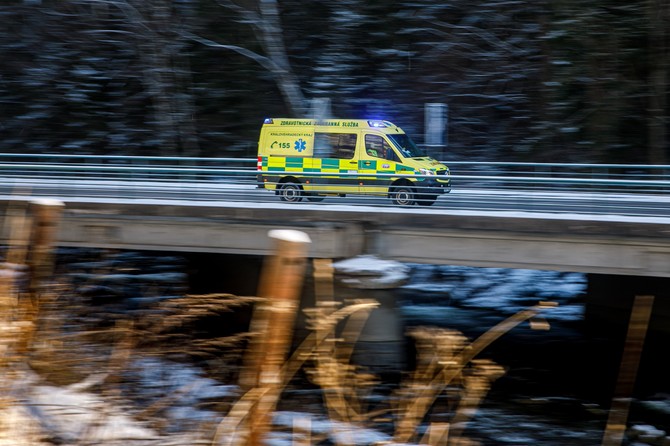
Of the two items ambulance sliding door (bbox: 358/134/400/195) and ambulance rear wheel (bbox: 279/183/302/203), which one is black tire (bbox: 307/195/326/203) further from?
ambulance sliding door (bbox: 358/134/400/195)

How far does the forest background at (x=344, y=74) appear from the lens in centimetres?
2366

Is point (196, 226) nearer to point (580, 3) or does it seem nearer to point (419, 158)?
point (419, 158)

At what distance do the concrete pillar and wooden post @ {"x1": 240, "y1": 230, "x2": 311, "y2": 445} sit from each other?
35.0ft

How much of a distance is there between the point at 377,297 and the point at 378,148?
4.42 m

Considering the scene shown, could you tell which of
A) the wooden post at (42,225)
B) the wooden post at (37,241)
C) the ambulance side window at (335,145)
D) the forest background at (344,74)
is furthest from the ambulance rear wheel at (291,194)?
the wooden post at (42,225)

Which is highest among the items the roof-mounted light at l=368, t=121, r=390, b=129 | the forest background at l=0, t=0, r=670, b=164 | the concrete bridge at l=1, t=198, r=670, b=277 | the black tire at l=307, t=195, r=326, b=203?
the forest background at l=0, t=0, r=670, b=164

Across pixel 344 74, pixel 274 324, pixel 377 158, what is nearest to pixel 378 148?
pixel 377 158

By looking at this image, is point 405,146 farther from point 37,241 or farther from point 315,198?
point 37,241

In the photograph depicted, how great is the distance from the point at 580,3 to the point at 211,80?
12402 millimetres

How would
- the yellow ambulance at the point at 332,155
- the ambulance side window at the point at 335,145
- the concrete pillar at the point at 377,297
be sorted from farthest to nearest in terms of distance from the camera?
1. the ambulance side window at the point at 335,145
2. the yellow ambulance at the point at 332,155
3. the concrete pillar at the point at 377,297

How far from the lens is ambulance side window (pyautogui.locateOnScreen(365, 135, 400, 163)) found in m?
16.5

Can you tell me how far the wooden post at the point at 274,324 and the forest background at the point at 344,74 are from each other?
21995 mm

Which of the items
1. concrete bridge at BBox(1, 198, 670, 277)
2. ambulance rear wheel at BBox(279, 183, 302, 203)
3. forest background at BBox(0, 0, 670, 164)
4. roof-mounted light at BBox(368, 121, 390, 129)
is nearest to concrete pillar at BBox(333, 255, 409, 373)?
concrete bridge at BBox(1, 198, 670, 277)

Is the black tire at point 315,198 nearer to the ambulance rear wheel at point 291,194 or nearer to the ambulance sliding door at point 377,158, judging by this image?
the ambulance rear wheel at point 291,194
